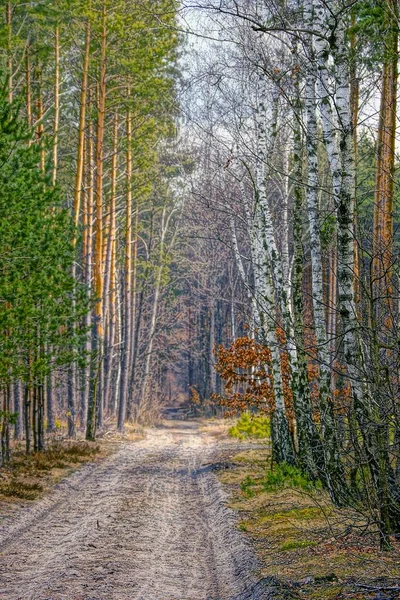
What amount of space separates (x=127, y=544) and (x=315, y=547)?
264cm

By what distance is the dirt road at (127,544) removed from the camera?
7.47m

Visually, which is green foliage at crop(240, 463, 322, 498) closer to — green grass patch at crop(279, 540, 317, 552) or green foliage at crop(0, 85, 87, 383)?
green grass patch at crop(279, 540, 317, 552)

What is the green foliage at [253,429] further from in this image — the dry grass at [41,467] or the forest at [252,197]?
the dry grass at [41,467]

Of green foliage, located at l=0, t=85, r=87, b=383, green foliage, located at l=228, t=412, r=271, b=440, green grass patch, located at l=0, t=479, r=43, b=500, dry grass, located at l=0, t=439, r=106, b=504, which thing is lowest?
green foliage, located at l=228, t=412, r=271, b=440

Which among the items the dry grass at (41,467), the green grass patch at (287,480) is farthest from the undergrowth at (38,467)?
the green grass patch at (287,480)

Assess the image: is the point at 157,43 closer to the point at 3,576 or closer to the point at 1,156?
the point at 1,156

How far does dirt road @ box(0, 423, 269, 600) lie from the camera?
7.47 metres

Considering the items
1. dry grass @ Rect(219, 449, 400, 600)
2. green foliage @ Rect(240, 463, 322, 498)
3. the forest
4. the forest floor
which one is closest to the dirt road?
the forest floor

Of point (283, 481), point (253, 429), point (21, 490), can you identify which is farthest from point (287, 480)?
point (253, 429)

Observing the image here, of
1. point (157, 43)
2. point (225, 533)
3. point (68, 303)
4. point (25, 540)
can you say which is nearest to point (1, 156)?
point (68, 303)

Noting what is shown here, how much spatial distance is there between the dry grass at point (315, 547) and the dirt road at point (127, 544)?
0.32 meters

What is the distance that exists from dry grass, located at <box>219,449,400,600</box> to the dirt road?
32 centimetres

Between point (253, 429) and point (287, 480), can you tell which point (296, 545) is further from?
point (253, 429)

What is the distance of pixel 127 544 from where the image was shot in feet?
32.4
